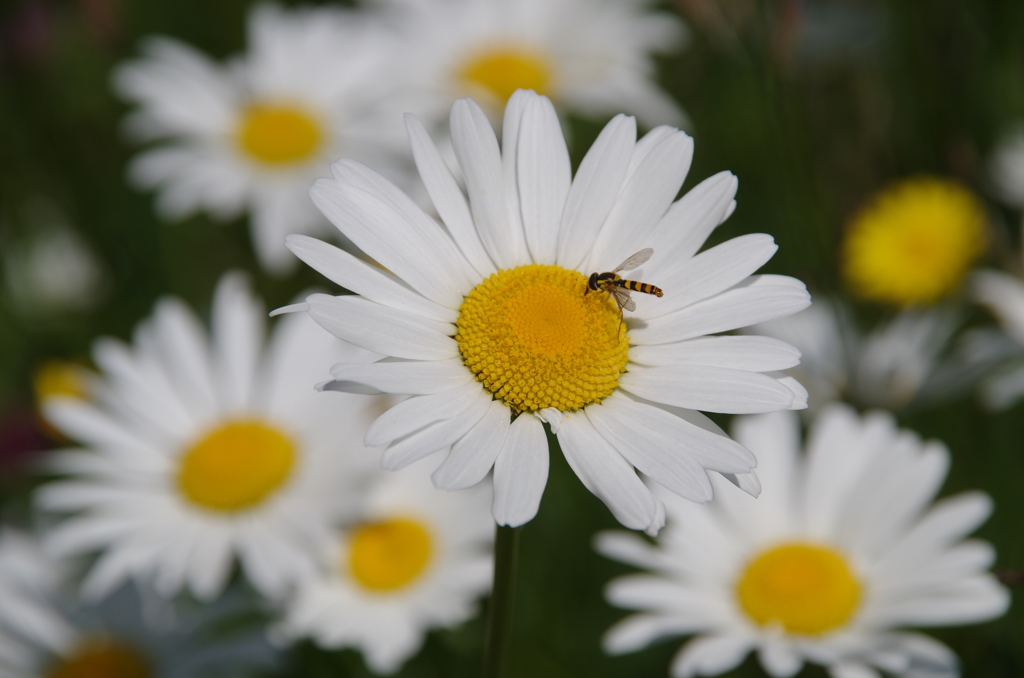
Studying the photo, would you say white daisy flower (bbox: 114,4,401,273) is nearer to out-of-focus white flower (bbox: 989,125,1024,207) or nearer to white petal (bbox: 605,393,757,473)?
white petal (bbox: 605,393,757,473)

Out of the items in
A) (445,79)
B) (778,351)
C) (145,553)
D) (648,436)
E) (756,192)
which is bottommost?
(648,436)

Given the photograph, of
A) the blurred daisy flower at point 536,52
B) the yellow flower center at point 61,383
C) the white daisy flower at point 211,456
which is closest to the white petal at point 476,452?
the white daisy flower at point 211,456

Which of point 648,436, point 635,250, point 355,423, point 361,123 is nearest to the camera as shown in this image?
point 648,436

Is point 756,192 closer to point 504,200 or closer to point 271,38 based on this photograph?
point 271,38

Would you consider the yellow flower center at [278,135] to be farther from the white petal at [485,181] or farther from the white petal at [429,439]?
the white petal at [429,439]

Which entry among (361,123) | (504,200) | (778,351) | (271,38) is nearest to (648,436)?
(778,351)

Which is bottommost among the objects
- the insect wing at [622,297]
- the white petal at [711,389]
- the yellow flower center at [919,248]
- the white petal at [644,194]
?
the white petal at [711,389]

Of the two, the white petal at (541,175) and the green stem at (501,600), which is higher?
the white petal at (541,175)

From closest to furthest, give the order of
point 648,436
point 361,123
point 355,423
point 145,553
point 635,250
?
point 648,436
point 635,250
point 145,553
point 355,423
point 361,123

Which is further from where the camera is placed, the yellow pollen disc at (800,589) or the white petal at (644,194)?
the yellow pollen disc at (800,589)
